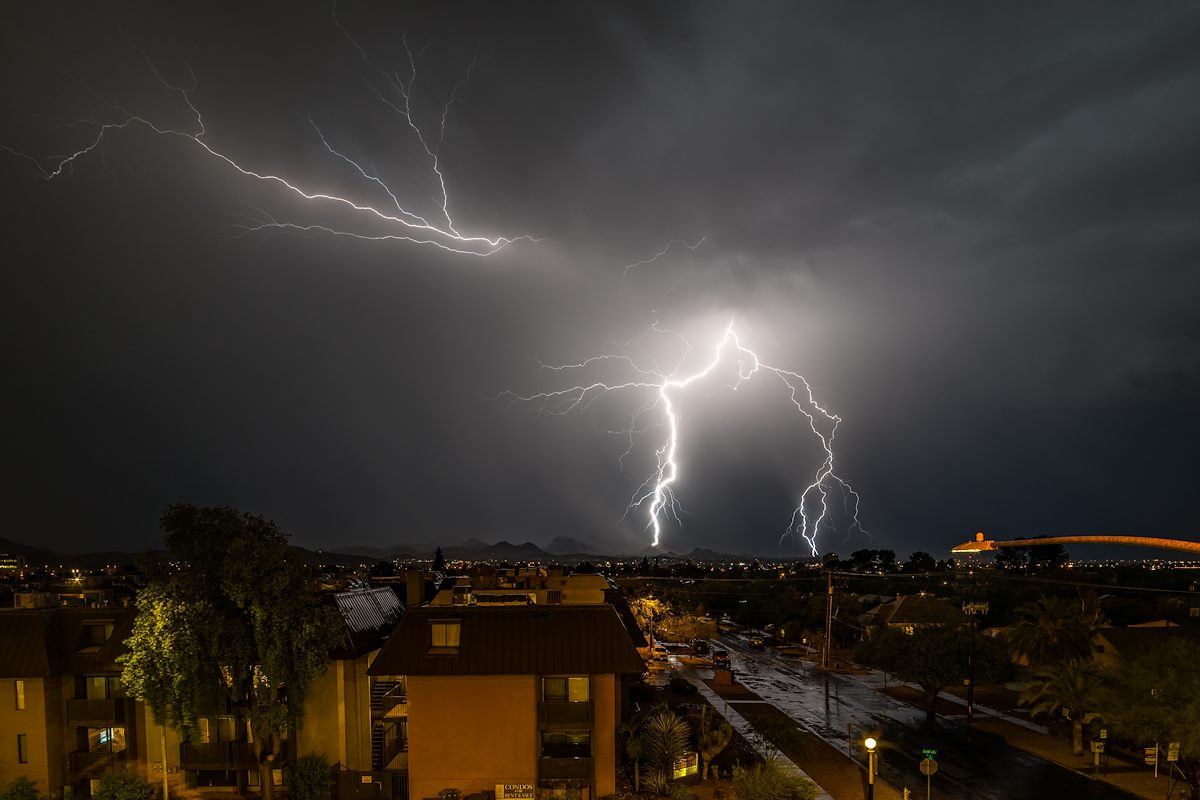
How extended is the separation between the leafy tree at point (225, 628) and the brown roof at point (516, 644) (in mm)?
2305

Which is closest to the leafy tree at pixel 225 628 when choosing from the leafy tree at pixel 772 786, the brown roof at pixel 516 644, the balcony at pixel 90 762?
the brown roof at pixel 516 644

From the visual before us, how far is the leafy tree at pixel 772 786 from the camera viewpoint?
1864 cm

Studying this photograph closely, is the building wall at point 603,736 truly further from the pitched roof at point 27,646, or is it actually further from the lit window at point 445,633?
the pitched roof at point 27,646

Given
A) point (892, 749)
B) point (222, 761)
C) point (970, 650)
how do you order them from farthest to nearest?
point (970, 650) → point (892, 749) → point (222, 761)

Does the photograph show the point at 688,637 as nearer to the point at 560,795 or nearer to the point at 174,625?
the point at 560,795

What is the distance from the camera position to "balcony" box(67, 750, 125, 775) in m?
21.4

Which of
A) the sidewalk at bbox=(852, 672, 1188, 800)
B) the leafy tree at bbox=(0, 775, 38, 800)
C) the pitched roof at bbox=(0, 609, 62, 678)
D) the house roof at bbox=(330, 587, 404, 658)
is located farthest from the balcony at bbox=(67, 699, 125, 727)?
the sidewalk at bbox=(852, 672, 1188, 800)

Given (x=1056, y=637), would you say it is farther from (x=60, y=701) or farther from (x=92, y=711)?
(x=60, y=701)

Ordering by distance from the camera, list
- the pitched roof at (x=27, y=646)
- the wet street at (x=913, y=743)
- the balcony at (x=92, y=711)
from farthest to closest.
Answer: the wet street at (x=913, y=743)
the balcony at (x=92, y=711)
the pitched roof at (x=27, y=646)

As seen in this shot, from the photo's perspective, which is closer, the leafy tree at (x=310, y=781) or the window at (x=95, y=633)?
the leafy tree at (x=310, y=781)

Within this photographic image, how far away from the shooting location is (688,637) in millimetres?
50906

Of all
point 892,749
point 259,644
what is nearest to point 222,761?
point 259,644

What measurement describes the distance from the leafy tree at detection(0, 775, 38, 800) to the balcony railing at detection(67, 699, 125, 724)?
1871mm

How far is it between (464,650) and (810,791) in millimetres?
10706
